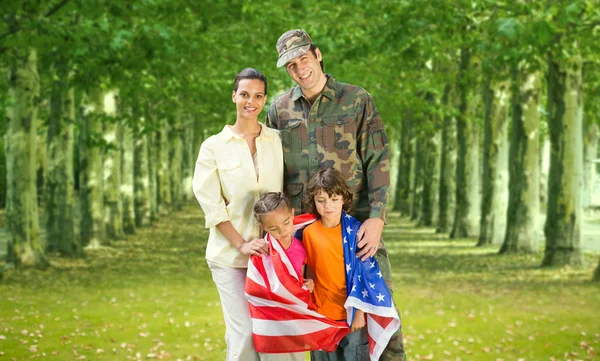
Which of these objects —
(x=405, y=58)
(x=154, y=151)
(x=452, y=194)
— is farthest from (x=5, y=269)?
(x=154, y=151)

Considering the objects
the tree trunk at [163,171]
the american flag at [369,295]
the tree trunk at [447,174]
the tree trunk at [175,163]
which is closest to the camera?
the american flag at [369,295]

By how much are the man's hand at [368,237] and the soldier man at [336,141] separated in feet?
0.38

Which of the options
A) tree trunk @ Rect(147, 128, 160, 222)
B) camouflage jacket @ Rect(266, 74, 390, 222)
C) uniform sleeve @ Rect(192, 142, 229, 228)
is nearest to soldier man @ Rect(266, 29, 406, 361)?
camouflage jacket @ Rect(266, 74, 390, 222)

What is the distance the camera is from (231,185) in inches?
217

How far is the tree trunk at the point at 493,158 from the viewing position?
82.3ft

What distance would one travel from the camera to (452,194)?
100 feet

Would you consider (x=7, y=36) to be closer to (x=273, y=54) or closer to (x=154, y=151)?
(x=273, y=54)

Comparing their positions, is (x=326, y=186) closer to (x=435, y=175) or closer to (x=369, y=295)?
(x=369, y=295)


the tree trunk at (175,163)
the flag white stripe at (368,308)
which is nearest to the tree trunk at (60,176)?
the flag white stripe at (368,308)

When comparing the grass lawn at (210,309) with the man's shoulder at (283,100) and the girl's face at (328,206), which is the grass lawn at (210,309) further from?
the girl's face at (328,206)

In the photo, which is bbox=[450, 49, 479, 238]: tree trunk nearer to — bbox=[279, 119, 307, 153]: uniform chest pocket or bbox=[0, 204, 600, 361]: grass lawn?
bbox=[0, 204, 600, 361]: grass lawn

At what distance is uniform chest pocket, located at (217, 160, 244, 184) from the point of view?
18.1 ft

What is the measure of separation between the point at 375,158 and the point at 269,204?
33.6 inches

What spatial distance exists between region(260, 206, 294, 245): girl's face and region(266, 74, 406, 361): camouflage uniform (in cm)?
42
